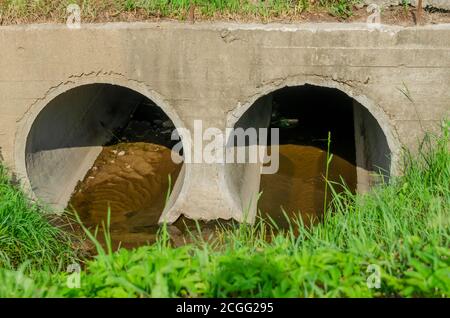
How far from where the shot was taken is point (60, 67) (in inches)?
264

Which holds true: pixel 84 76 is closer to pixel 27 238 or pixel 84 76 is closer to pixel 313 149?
pixel 27 238

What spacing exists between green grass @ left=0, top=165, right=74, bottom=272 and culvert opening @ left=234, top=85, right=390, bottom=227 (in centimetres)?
223

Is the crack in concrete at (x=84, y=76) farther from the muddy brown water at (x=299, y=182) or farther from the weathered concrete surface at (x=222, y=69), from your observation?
the muddy brown water at (x=299, y=182)

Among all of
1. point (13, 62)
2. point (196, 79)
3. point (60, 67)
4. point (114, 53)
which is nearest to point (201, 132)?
point (196, 79)

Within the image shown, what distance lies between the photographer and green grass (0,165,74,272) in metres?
5.54

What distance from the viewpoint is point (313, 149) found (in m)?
9.23

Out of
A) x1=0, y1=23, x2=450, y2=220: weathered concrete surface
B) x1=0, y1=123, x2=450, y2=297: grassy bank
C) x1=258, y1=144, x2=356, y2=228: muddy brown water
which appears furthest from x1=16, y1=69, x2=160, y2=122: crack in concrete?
x1=0, y1=123, x2=450, y2=297: grassy bank

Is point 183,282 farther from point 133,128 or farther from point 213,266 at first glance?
point 133,128

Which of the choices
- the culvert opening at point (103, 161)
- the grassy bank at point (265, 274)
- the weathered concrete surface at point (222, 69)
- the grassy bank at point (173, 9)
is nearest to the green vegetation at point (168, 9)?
the grassy bank at point (173, 9)

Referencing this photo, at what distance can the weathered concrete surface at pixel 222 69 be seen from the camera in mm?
6250

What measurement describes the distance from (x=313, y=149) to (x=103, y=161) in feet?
10.0

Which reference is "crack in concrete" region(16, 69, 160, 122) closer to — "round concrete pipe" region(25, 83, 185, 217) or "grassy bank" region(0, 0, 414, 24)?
A: "round concrete pipe" region(25, 83, 185, 217)

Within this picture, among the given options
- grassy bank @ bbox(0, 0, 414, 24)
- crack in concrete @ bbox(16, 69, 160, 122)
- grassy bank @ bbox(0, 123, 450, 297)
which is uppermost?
grassy bank @ bbox(0, 0, 414, 24)

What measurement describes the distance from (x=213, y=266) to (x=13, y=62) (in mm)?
4200
